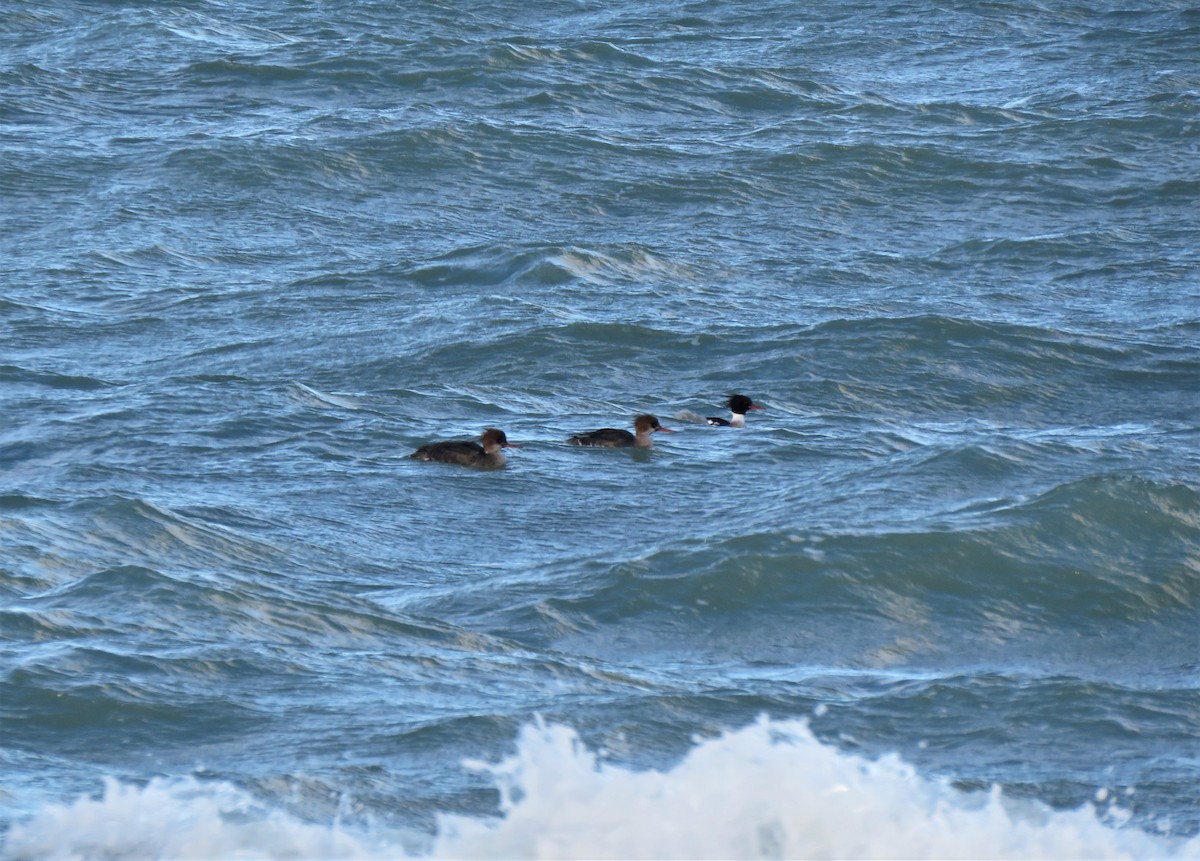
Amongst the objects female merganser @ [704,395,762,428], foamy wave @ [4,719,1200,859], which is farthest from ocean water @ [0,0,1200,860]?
female merganser @ [704,395,762,428]

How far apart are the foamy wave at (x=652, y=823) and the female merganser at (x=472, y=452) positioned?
4.31 metres

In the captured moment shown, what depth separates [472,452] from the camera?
35.5 feet

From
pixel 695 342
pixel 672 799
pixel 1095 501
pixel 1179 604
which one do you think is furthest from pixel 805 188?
pixel 672 799

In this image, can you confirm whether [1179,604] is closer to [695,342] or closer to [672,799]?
[672,799]

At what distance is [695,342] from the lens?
43.1 feet

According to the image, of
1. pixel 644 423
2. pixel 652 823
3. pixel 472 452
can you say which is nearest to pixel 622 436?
pixel 644 423

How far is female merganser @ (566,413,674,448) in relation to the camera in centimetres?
1117

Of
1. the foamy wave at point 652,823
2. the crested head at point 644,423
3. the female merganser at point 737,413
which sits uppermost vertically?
the foamy wave at point 652,823

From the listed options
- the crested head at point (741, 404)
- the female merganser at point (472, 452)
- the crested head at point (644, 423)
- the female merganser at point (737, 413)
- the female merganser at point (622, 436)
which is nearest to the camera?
the female merganser at point (472, 452)

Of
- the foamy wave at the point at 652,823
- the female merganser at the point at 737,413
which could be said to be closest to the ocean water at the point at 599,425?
the foamy wave at the point at 652,823

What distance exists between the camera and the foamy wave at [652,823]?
5941 mm

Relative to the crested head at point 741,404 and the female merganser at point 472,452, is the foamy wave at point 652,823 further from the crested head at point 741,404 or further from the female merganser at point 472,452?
the crested head at point 741,404

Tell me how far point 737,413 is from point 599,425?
2.58ft

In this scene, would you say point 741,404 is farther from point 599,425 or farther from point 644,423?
point 599,425
